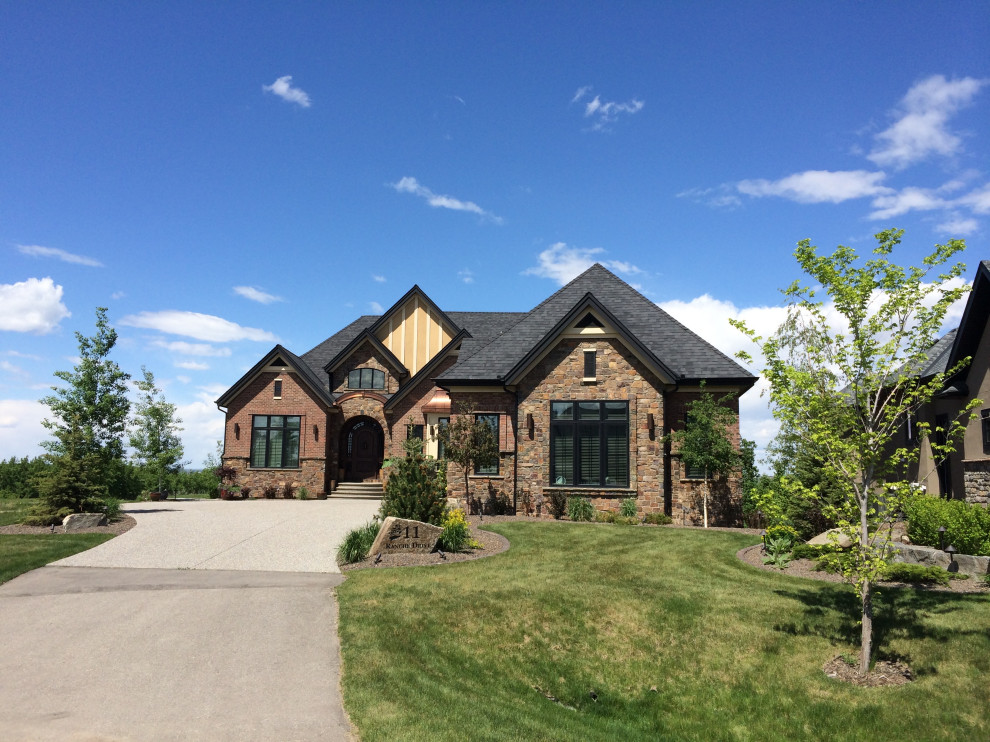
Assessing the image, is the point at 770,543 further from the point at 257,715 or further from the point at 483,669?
the point at 257,715

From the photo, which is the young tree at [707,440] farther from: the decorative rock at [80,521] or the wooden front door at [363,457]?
the decorative rock at [80,521]

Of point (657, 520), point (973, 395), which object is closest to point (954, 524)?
point (973, 395)

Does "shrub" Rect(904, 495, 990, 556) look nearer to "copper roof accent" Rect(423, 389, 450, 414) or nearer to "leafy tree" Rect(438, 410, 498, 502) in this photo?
"leafy tree" Rect(438, 410, 498, 502)

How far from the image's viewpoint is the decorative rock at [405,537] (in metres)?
15.0

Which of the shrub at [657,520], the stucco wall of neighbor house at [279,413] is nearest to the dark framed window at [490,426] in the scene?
the shrub at [657,520]

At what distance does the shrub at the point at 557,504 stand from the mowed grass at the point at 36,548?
1352cm

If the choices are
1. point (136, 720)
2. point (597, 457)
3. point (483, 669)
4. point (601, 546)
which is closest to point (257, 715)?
point (136, 720)

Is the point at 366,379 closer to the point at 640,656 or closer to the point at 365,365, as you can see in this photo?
the point at 365,365

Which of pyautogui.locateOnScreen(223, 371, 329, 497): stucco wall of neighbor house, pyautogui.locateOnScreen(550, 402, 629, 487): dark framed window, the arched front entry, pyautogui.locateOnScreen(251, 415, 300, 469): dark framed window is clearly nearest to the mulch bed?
pyautogui.locateOnScreen(223, 371, 329, 497): stucco wall of neighbor house

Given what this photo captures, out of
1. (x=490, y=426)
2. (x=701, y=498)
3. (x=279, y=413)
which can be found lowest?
(x=701, y=498)

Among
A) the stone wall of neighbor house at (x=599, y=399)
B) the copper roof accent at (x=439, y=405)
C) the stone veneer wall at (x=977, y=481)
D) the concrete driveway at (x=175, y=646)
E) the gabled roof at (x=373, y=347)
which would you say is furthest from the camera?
the gabled roof at (x=373, y=347)

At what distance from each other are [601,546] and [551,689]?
731 centimetres

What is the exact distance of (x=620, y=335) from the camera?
2200cm

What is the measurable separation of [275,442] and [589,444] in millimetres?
16842
